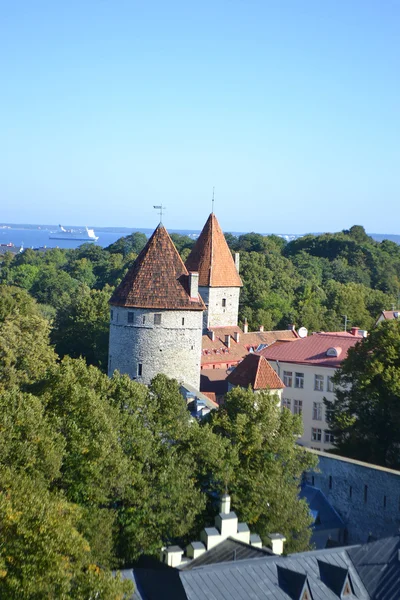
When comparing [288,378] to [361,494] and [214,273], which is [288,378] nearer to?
[214,273]

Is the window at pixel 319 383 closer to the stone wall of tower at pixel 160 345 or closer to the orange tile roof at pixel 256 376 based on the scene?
the orange tile roof at pixel 256 376

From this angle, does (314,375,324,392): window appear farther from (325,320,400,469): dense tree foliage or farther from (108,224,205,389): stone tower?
(325,320,400,469): dense tree foliage

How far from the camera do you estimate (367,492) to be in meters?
27.3

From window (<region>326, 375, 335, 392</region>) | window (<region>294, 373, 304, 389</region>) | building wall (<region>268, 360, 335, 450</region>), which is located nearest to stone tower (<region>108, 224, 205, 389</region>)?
building wall (<region>268, 360, 335, 450</region>)

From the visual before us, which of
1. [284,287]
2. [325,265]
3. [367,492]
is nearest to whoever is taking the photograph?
[367,492]

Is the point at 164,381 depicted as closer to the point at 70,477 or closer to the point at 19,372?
the point at 70,477

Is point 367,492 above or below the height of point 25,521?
below

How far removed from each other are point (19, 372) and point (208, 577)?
24201 mm

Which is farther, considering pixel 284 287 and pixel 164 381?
pixel 284 287

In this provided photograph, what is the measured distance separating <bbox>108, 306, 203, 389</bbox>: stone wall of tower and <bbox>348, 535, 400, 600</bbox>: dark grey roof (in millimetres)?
16714

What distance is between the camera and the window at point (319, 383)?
1678 inches

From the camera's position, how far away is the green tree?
76.3ft

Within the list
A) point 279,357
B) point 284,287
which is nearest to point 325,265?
point 284,287

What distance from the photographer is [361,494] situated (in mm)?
27453
